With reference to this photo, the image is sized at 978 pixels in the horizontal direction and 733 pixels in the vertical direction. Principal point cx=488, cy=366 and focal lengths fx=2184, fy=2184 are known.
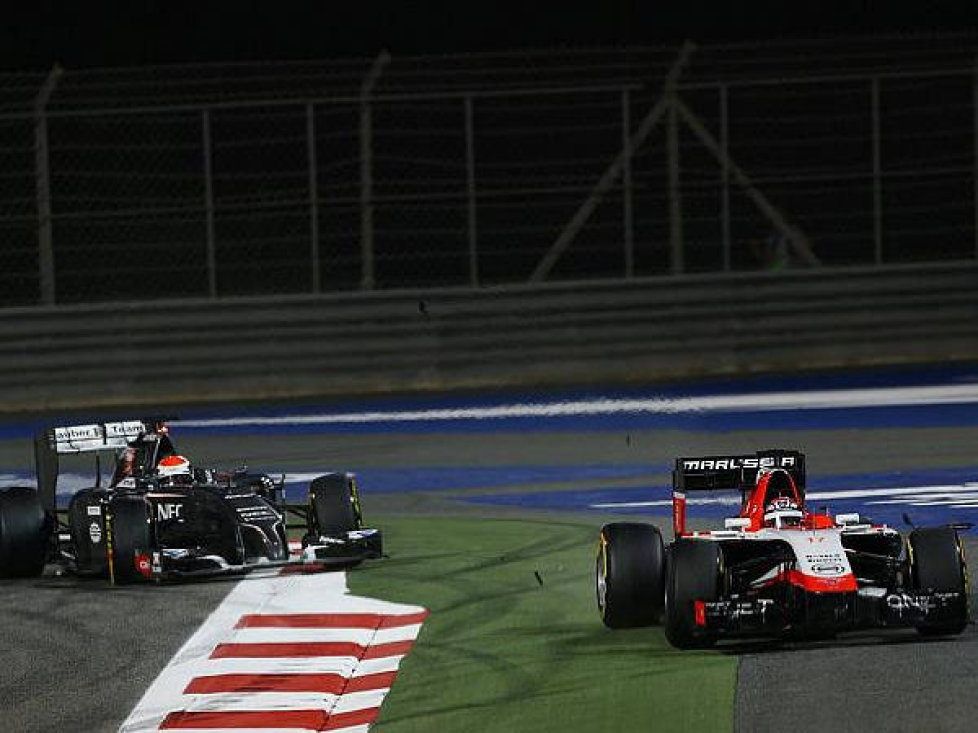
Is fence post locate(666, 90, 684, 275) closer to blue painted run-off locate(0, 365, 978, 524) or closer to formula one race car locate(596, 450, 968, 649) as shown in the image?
blue painted run-off locate(0, 365, 978, 524)

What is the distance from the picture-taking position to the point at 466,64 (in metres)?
30.5

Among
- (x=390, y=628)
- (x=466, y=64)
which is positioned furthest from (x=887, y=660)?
(x=466, y=64)

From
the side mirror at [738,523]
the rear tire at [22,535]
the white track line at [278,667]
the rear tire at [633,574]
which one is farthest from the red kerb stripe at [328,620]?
the rear tire at [22,535]

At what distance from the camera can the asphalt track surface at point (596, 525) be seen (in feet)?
26.5

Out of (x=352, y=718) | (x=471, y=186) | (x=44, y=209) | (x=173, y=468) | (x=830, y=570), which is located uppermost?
(x=471, y=186)

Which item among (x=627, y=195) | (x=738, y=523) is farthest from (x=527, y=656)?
(x=627, y=195)

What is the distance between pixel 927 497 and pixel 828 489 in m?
0.79

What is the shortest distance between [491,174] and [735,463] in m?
21.2

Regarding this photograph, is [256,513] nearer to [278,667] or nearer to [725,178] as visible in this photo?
[278,667]

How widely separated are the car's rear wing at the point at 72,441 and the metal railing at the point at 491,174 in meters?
8.55

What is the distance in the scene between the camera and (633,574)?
9602mm

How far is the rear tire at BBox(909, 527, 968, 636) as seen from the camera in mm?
9188

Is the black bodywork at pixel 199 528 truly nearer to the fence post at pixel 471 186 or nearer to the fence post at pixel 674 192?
the fence post at pixel 471 186

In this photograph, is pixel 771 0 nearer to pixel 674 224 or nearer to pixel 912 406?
pixel 674 224
